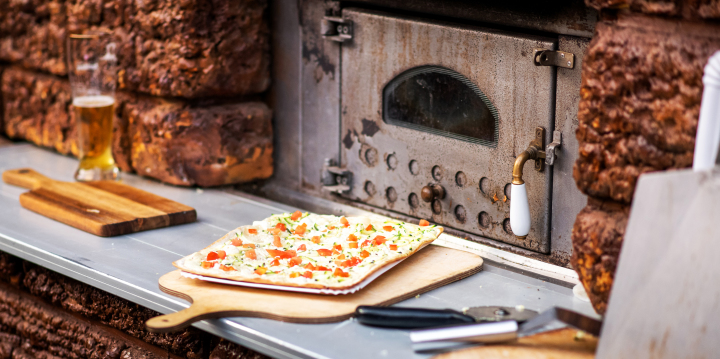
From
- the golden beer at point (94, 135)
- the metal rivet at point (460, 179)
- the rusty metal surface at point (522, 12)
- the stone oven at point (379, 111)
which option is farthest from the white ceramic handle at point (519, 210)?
the golden beer at point (94, 135)

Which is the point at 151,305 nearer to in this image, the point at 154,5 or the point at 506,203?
the point at 506,203

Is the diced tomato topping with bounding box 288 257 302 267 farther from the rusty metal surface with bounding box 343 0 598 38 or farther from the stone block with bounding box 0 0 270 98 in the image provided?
the stone block with bounding box 0 0 270 98

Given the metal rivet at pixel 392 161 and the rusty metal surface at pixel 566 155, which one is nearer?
the rusty metal surface at pixel 566 155

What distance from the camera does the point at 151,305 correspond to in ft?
4.82

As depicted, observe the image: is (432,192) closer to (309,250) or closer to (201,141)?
(309,250)

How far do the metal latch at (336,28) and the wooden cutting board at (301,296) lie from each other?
0.61 m

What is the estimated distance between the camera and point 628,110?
1223mm

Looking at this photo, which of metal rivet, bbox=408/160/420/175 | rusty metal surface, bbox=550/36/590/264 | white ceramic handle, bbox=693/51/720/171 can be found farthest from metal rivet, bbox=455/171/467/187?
white ceramic handle, bbox=693/51/720/171

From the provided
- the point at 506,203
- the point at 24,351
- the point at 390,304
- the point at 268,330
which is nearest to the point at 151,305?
the point at 268,330

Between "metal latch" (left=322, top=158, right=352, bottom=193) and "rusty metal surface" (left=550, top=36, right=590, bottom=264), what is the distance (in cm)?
58

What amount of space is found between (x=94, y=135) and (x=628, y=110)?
142 centimetres

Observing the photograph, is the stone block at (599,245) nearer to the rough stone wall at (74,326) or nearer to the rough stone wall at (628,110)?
the rough stone wall at (628,110)

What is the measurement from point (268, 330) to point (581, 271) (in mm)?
522

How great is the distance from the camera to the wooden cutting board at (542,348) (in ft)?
3.92
